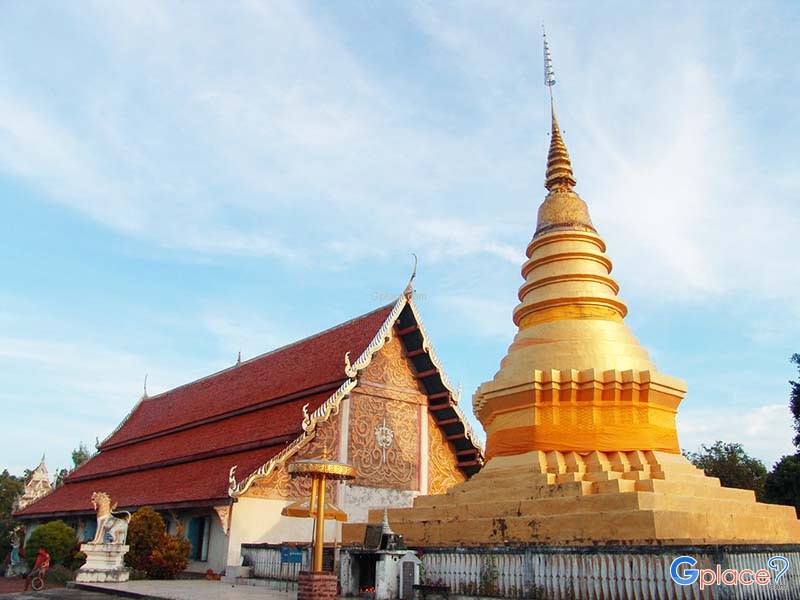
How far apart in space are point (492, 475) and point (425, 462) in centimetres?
601

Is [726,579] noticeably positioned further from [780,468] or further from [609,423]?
[780,468]

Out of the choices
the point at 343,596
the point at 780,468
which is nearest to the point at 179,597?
the point at 343,596

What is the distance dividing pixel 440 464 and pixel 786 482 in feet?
31.1

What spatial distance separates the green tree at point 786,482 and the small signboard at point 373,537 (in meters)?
13.7

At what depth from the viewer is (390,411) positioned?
14523 mm

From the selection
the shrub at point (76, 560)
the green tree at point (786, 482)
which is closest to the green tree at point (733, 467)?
the green tree at point (786, 482)

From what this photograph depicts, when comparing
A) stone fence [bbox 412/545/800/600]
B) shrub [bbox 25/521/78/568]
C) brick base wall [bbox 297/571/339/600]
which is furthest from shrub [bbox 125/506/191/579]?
stone fence [bbox 412/545/800/600]

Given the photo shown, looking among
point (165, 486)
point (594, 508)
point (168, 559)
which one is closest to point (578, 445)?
point (594, 508)

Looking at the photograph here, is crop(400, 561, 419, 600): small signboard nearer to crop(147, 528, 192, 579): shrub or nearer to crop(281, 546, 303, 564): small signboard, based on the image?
crop(281, 546, 303, 564): small signboard

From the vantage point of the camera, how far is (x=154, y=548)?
12.3 meters

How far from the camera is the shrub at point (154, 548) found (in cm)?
1216

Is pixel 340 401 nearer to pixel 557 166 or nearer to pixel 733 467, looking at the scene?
pixel 557 166

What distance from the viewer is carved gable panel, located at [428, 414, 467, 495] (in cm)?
1477

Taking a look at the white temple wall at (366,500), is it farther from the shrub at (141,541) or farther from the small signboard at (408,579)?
the small signboard at (408,579)
